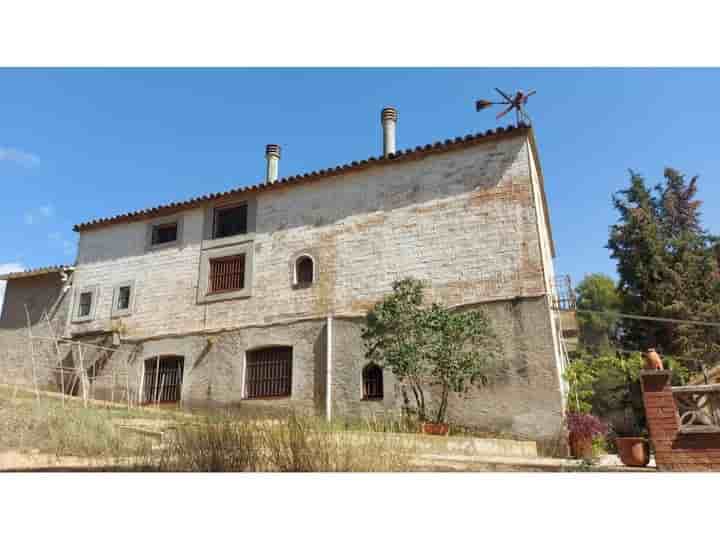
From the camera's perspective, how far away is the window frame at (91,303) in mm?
15844

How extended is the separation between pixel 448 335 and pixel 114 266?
11.2 metres

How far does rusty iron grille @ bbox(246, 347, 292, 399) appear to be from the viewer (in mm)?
12836

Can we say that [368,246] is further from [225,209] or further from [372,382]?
[225,209]

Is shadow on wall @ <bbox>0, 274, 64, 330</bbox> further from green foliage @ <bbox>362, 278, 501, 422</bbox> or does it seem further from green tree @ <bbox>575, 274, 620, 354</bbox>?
green tree @ <bbox>575, 274, 620, 354</bbox>

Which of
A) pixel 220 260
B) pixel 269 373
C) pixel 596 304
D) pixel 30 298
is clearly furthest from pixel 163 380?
pixel 596 304

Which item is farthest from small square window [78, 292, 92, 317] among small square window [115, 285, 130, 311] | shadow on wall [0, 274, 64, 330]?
small square window [115, 285, 130, 311]

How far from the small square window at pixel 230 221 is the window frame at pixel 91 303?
4.33m

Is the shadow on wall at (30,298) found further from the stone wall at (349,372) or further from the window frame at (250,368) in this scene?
the window frame at (250,368)

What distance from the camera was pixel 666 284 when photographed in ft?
58.6

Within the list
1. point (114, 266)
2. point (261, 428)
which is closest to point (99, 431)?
point (261, 428)

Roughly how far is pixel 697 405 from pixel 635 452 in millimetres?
1312

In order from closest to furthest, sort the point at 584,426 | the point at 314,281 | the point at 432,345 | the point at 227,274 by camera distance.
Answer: the point at 584,426, the point at 432,345, the point at 314,281, the point at 227,274
